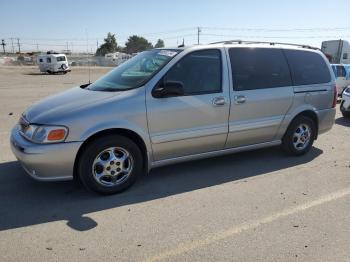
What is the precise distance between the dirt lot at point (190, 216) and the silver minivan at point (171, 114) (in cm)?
34

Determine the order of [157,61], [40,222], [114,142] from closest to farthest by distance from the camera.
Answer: [40,222] < [114,142] < [157,61]

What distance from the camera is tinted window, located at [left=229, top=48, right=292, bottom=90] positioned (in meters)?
5.32

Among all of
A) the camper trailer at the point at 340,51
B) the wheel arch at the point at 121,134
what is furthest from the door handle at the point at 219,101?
the camper trailer at the point at 340,51

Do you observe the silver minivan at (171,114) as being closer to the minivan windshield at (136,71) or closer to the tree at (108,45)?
the minivan windshield at (136,71)

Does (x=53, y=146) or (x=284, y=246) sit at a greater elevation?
(x=53, y=146)

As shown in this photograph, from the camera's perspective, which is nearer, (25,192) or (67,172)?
(67,172)

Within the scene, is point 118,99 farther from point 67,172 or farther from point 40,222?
point 40,222

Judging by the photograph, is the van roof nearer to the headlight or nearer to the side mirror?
the side mirror

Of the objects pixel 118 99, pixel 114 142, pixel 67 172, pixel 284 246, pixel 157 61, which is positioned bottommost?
pixel 284 246

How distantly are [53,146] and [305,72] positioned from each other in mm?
4135

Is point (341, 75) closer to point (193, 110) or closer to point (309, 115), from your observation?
point (309, 115)

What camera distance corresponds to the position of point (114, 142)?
4430 millimetres

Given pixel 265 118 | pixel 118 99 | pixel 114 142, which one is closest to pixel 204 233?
pixel 114 142

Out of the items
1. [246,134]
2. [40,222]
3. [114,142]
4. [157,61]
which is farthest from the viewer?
[246,134]
